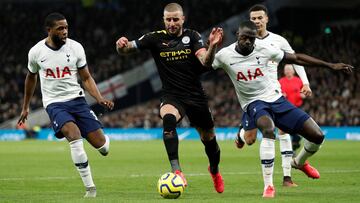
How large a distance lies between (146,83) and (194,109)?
3115cm

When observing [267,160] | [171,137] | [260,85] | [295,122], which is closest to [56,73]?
[171,137]

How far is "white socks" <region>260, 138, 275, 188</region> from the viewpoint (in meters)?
10.3

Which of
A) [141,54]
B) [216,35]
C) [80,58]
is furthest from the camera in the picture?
[141,54]

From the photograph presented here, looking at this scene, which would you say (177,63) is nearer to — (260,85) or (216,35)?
(260,85)

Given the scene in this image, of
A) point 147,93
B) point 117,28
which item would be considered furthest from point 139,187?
point 117,28

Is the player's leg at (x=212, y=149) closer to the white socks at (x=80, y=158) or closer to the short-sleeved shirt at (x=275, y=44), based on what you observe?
the short-sleeved shirt at (x=275, y=44)

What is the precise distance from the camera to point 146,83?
42469 millimetres

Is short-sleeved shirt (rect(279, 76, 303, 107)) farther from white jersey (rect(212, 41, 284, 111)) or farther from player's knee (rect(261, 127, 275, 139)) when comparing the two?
player's knee (rect(261, 127, 275, 139))

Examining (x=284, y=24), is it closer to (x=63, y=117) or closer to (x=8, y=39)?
(x=8, y=39)

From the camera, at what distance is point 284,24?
41.6 metres

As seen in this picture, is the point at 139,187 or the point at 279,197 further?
the point at 139,187

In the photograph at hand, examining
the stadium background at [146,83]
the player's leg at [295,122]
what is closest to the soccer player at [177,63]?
the player's leg at [295,122]

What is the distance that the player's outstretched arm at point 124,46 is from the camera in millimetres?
11289

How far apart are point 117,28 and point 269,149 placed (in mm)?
36549
